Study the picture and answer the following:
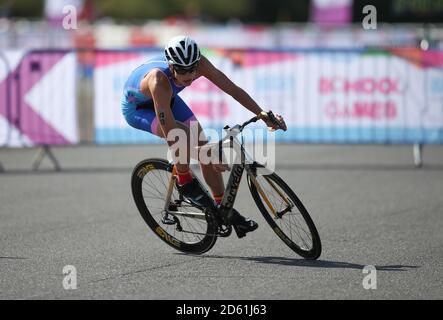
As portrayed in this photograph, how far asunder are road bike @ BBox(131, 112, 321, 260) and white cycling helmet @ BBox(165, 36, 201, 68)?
0.57 metres

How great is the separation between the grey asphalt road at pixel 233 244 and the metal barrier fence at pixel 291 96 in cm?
58

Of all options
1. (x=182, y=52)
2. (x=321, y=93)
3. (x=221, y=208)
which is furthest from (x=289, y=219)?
(x=321, y=93)

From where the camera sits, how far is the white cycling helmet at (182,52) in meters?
7.16

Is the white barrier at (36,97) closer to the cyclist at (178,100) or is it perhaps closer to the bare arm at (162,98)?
the cyclist at (178,100)

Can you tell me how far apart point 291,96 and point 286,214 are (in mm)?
7186

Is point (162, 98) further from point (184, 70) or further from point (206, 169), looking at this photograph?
point (206, 169)

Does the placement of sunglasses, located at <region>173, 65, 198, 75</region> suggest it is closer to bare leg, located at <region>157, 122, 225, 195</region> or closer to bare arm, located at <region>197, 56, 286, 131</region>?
bare arm, located at <region>197, 56, 286, 131</region>

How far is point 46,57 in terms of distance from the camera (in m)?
13.8

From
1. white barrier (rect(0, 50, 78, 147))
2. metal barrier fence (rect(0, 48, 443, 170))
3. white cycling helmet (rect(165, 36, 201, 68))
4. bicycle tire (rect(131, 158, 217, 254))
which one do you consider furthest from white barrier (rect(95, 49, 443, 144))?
white cycling helmet (rect(165, 36, 201, 68))

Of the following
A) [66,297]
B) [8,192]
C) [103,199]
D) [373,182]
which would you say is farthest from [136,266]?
[373,182]
